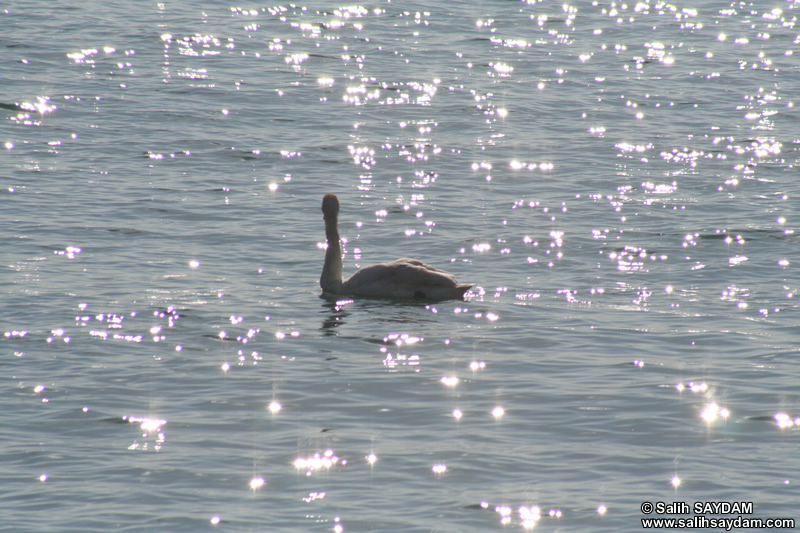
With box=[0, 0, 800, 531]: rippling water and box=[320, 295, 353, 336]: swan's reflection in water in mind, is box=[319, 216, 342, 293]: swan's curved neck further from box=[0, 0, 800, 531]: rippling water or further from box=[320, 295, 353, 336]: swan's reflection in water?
box=[0, 0, 800, 531]: rippling water

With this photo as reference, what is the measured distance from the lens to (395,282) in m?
15.0

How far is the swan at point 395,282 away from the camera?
14914mm

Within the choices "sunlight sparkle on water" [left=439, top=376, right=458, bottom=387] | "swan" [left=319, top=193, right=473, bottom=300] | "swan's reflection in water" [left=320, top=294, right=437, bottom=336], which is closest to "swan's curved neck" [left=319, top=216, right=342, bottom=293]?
"swan" [left=319, top=193, right=473, bottom=300]

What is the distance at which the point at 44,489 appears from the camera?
9289 millimetres

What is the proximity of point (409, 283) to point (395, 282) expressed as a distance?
181 millimetres

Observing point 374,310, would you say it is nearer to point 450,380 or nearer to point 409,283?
point 409,283

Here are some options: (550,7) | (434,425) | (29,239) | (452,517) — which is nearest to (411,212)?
(29,239)

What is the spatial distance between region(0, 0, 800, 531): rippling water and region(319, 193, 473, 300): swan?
0.69 ft

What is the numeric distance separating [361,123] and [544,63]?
9.03 meters

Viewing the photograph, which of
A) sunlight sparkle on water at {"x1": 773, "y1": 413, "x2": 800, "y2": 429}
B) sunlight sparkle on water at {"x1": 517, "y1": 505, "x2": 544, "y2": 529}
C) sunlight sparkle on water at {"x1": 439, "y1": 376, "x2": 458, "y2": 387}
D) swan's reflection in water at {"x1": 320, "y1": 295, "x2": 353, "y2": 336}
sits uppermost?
swan's reflection in water at {"x1": 320, "y1": 295, "x2": 353, "y2": 336}

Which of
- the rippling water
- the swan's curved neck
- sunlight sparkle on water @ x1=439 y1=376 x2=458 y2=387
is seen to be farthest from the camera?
the swan's curved neck

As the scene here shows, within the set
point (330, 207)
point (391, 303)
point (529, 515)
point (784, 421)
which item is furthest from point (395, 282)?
point (529, 515)

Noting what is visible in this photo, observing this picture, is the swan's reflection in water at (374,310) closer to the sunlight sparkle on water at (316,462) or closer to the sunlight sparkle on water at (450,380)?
the sunlight sparkle on water at (450,380)

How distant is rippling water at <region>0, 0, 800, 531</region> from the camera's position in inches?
377
